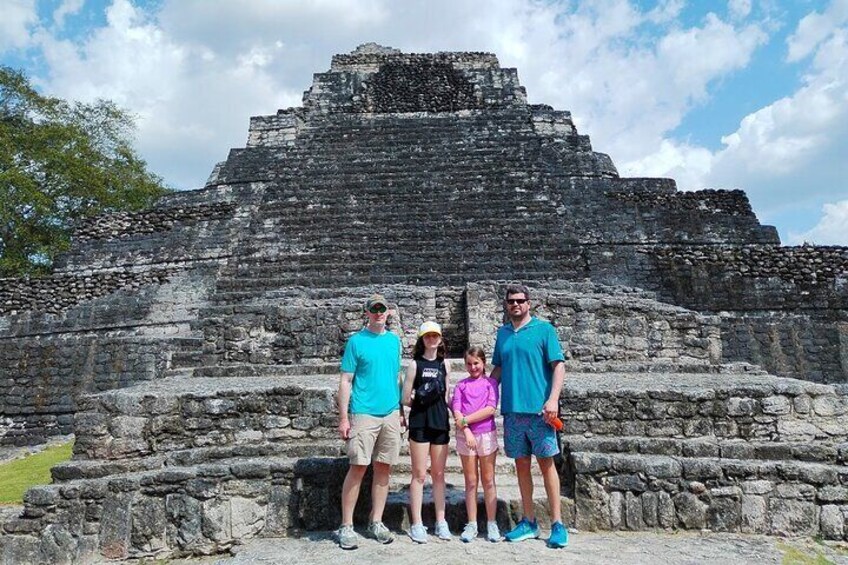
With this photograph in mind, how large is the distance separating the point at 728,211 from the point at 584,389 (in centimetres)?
892

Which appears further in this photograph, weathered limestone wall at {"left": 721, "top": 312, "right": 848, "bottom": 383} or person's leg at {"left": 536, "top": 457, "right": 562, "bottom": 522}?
weathered limestone wall at {"left": 721, "top": 312, "right": 848, "bottom": 383}

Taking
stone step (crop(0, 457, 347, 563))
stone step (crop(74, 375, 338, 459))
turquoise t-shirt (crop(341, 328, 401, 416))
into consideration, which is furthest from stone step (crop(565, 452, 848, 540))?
stone step (crop(74, 375, 338, 459))

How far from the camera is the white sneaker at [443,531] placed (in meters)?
3.61

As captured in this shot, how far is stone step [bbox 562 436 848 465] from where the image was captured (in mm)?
4250

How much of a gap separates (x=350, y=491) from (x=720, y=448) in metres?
2.64

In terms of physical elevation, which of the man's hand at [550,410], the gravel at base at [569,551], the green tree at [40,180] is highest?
the green tree at [40,180]

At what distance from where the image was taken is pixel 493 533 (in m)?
3.58

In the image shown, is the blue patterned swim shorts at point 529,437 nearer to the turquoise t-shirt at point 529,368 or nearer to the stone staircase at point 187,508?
the turquoise t-shirt at point 529,368

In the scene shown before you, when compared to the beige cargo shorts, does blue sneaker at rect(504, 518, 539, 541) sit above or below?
below

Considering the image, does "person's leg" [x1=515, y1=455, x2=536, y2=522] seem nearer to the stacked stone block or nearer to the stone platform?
the stone platform

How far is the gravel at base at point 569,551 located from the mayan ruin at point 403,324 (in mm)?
133

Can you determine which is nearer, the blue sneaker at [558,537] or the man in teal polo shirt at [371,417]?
the blue sneaker at [558,537]

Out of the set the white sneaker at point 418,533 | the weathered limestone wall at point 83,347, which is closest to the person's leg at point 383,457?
the white sneaker at point 418,533

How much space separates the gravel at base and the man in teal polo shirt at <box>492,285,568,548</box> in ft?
Result: 0.51
